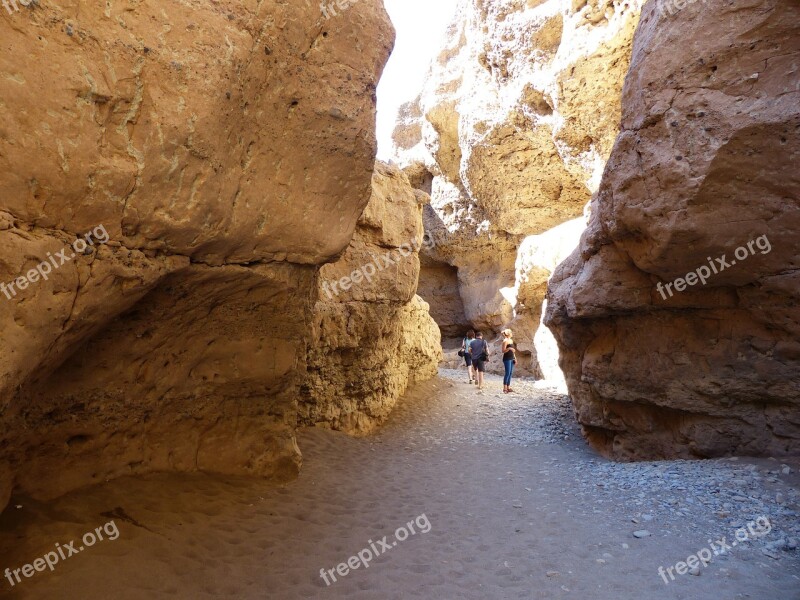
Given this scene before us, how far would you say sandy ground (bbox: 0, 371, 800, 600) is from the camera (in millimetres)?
3463

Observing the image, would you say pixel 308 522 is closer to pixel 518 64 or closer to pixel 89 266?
pixel 89 266

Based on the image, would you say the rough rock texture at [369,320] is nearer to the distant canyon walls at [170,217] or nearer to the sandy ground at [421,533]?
the sandy ground at [421,533]

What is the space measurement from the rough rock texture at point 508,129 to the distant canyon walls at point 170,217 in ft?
29.2

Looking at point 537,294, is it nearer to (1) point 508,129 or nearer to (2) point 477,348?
(2) point 477,348

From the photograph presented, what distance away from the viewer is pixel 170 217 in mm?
3393

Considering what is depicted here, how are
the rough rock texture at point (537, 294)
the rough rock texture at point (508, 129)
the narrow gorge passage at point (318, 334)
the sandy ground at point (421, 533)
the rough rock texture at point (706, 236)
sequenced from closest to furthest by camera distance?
1. the narrow gorge passage at point (318, 334)
2. the sandy ground at point (421, 533)
3. the rough rock texture at point (706, 236)
4. the rough rock texture at point (508, 129)
5. the rough rock texture at point (537, 294)

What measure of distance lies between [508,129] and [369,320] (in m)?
11.0

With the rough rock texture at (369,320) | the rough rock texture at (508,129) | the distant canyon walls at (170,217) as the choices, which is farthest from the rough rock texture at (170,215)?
the rough rock texture at (508,129)

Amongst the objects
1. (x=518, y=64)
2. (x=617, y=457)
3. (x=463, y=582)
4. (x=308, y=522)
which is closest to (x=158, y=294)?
(x=308, y=522)

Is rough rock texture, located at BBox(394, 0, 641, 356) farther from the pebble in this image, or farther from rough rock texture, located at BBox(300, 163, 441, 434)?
the pebble

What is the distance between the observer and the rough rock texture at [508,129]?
11508 mm

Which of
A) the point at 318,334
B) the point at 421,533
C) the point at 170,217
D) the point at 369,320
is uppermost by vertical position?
the point at 170,217

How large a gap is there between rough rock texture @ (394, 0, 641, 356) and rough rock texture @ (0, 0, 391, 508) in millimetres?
8898

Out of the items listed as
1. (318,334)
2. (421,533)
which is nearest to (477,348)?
(318,334)
